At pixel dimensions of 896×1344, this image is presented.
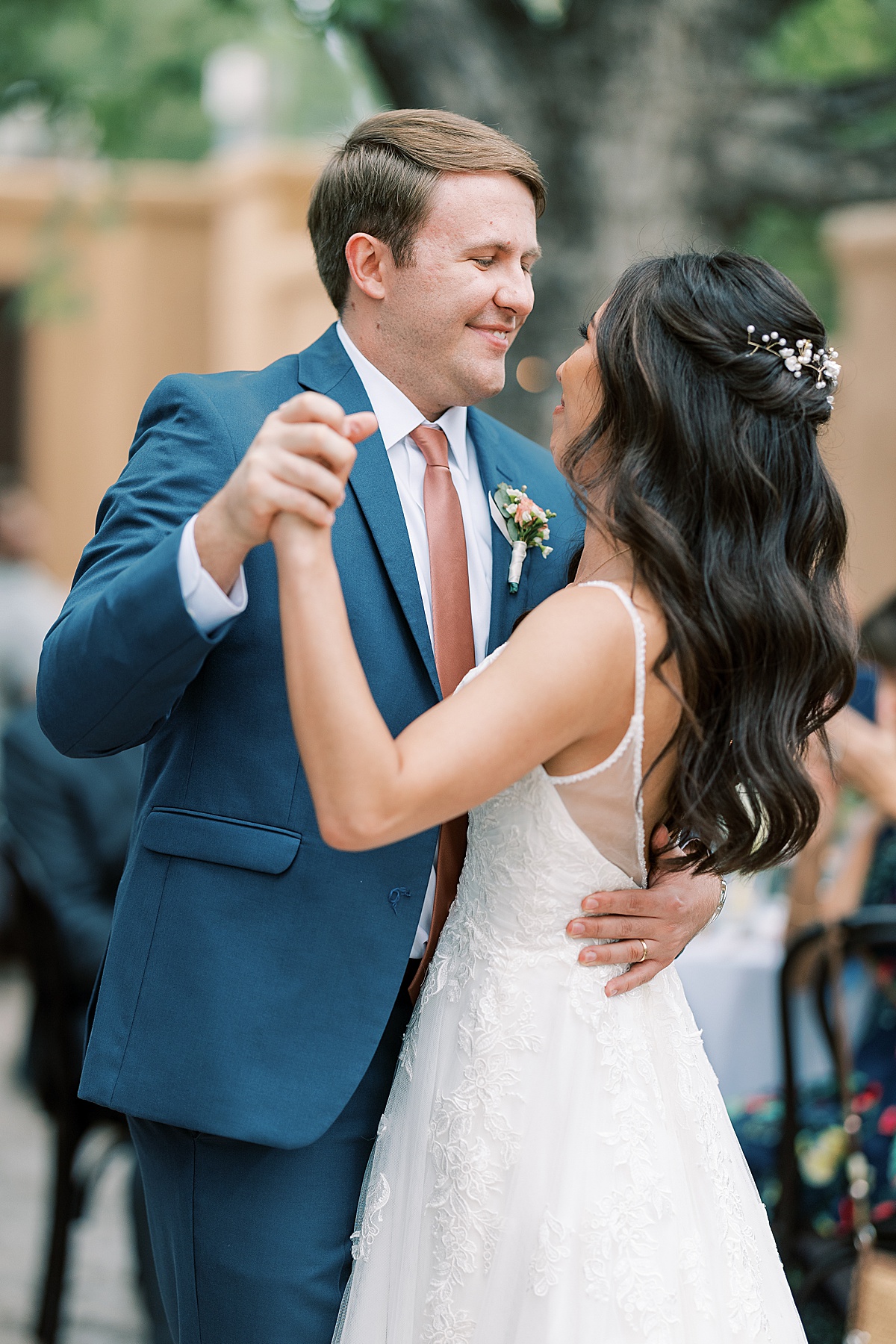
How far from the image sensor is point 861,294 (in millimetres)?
7586

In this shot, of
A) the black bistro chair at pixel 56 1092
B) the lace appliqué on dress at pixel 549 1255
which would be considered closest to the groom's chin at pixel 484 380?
the lace appliqué on dress at pixel 549 1255

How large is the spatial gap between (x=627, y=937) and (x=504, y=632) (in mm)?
514

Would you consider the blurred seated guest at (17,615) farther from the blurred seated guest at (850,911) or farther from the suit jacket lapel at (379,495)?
the suit jacket lapel at (379,495)

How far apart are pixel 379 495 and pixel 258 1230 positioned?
1050mm

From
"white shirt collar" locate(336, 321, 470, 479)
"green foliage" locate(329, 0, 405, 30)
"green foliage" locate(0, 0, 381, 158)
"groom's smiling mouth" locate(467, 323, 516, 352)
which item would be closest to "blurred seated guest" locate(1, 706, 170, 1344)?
"white shirt collar" locate(336, 321, 470, 479)

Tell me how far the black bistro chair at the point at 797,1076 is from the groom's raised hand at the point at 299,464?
1.99 meters

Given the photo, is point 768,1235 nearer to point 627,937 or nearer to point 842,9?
point 627,937

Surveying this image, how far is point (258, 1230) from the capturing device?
6.66ft

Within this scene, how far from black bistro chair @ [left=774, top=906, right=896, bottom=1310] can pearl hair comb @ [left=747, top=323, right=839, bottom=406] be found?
156 cm

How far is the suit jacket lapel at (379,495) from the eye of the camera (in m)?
2.07

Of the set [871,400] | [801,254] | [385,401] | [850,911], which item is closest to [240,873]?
[385,401]

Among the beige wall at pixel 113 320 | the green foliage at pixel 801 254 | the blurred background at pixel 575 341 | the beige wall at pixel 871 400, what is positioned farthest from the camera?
the beige wall at pixel 113 320

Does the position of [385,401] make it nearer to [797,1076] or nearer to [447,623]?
[447,623]

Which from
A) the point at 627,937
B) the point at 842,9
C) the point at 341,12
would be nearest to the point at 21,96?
the point at 341,12
